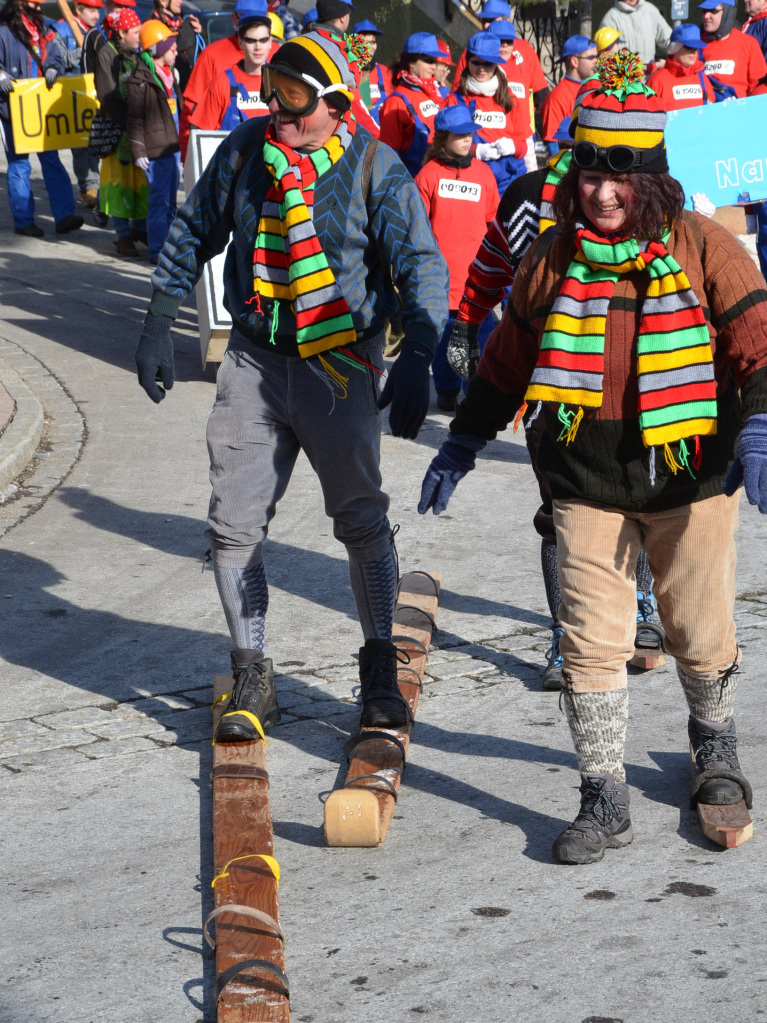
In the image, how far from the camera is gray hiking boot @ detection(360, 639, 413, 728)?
4.18m

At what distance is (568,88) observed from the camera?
10.7 meters

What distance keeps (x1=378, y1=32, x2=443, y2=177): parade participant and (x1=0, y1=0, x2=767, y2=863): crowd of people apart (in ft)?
18.9

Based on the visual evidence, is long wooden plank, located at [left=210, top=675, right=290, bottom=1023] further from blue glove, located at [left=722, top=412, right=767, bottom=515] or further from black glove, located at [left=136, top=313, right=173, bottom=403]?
blue glove, located at [left=722, top=412, right=767, bottom=515]

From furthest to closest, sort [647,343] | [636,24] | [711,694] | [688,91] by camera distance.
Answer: [636,24]
[688,91]
[711,694]
[647,343]

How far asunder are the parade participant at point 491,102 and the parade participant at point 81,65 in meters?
5.06

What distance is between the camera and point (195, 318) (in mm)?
11109

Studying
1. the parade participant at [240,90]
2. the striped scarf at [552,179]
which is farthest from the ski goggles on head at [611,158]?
the parade participant at [240,90]

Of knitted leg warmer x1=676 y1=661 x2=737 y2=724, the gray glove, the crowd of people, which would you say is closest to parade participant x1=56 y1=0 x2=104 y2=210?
the gray glove

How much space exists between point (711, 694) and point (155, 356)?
1964 mm

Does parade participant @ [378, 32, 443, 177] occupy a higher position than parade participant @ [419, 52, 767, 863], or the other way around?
parade participant @ [378, 32, 443, 177]

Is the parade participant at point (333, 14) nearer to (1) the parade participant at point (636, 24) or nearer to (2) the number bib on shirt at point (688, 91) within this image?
(2) the number bib on shirt at point (688, 91)

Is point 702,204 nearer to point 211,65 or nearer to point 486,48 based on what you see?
point 486,48

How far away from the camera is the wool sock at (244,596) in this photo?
424cm

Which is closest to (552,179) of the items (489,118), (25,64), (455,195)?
(455,195)
